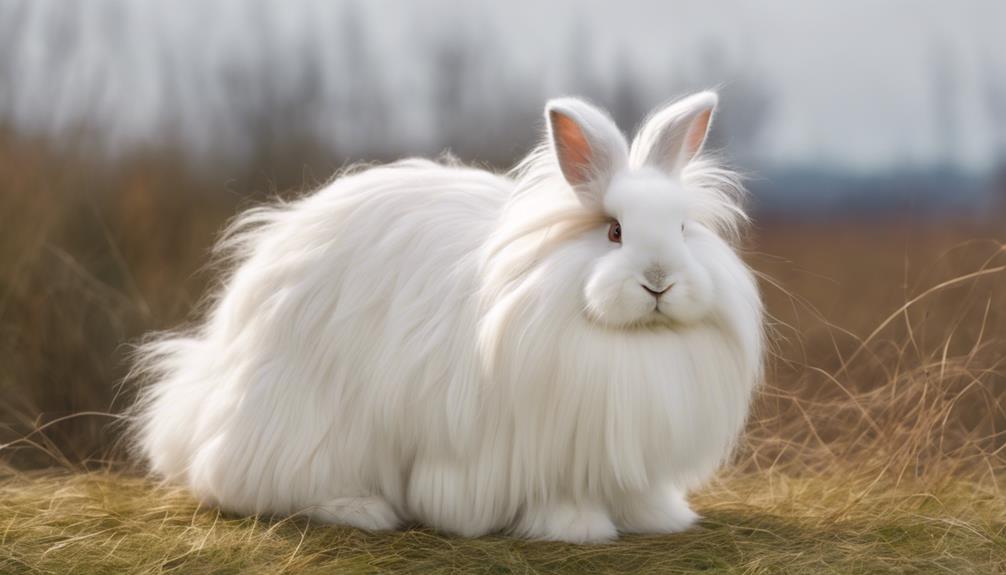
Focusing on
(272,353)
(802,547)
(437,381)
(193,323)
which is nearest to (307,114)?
(193,323)

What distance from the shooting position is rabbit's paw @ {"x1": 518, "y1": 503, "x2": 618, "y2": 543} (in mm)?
3914

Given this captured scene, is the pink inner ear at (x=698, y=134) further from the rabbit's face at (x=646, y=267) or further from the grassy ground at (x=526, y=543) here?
the grassy ground at (x=526, y=543)

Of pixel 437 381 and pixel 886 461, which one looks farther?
pixel 886 461

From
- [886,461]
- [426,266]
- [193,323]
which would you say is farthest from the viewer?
[193,323]

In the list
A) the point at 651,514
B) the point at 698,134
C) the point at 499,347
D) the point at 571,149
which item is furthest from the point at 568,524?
the point at 698,134

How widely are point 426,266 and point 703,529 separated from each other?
4.61ft

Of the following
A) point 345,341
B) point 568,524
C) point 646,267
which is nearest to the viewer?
point 646,267

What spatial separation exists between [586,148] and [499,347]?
0.71 meters

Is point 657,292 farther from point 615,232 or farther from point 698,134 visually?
point 698,134

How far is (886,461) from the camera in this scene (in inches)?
192

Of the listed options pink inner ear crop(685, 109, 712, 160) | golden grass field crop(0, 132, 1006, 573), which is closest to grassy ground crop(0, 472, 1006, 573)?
golden grass field crop(0, 132, 1006, 573)

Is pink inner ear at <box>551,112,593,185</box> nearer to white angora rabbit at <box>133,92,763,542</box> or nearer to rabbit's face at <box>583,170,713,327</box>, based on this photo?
white angora rabbit at <box>133,92,763,542</box>

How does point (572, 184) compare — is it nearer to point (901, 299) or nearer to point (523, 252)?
point (523, 252)

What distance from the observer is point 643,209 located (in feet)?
11.7
